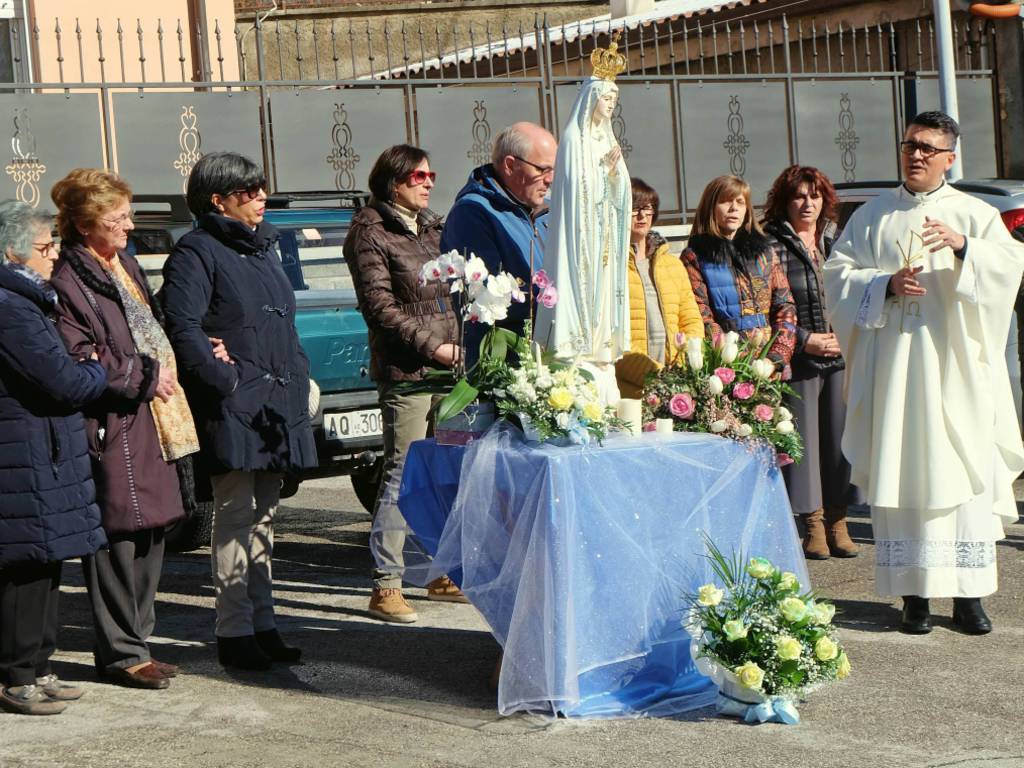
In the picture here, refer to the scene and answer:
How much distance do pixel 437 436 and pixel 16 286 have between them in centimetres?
159

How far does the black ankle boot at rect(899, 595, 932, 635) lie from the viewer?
6.54 meters

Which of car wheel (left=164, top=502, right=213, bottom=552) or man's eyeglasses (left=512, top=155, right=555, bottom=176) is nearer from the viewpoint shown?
man's eyeglasses (left=512, top=155, right=555, bottom=176)

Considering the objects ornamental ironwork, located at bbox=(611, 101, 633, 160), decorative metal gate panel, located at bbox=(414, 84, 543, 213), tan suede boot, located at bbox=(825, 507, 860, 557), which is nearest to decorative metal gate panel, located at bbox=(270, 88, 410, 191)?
decorative metal gate panel, located at bbox=(414, 84, 543, 213)

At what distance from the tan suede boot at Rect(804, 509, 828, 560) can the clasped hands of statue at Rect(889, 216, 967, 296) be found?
6.12ft

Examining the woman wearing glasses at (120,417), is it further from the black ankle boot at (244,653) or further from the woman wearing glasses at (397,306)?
the woman wearing glasses at (397,306)

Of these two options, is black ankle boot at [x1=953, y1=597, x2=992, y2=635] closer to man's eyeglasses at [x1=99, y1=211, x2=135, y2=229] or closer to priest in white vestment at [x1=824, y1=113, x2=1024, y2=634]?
priest in white vestment at [x1=824, y1=113, x2=1024, y2=634]

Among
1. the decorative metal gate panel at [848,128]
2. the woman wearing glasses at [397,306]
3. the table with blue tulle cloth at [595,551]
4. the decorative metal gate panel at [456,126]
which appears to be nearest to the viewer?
the table with blue tulle cloth at [595,551]

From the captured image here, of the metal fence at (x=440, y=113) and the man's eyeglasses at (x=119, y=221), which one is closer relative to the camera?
the man's eyeglasses at (x=119, y=221)

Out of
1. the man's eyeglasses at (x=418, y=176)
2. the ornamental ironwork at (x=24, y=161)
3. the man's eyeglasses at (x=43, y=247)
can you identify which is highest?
the ornamental ironwork at (x=24, y=161)

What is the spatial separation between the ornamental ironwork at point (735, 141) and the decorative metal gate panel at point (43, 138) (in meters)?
5.90

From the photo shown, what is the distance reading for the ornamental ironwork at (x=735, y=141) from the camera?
14.7m

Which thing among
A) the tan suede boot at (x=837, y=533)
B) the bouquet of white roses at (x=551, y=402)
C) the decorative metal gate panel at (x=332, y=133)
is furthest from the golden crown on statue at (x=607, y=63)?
the decorative metal gate panel at (x=332, y=133)

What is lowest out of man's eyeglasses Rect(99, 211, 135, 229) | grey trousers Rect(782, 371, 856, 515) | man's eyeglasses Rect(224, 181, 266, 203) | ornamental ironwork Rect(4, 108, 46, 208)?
grey trousers Rect(782, 371, 856, 515)

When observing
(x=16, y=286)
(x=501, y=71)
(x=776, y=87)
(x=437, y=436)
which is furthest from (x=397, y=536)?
(x=501, y=71)
